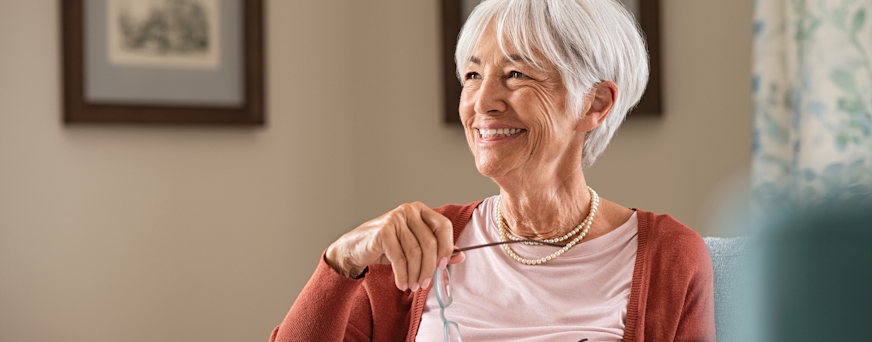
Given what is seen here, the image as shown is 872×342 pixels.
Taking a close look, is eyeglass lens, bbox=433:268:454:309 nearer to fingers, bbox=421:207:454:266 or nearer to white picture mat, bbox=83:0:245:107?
fingers, bbox=421:207:454:266

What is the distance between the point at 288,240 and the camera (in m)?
2.37

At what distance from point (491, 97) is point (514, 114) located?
0.17 feet

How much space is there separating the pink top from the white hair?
267 millimetres

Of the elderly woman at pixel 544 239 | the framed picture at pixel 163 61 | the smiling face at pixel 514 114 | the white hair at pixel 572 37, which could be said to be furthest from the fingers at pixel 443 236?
the framed picture at pixel 163 61

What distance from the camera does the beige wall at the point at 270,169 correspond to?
1897 millimetres

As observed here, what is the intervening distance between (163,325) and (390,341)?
101 centimetres

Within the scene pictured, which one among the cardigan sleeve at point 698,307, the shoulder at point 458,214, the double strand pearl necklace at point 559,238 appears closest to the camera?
the cardigan sleeve at point 698,307

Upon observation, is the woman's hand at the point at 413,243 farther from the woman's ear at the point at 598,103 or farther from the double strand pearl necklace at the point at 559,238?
the woman's ear at the point at 598,103

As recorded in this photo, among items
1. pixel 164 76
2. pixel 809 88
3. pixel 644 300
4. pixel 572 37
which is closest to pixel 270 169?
pixel 164 76

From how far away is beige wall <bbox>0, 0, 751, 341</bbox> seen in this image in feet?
6.23

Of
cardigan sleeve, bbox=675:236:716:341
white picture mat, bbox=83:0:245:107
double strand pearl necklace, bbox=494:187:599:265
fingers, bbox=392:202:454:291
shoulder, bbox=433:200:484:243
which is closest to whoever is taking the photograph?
fingers, bbox=392:202:454:291

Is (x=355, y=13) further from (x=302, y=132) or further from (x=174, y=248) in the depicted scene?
(x=174, y=248)

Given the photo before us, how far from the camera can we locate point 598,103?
138 cm

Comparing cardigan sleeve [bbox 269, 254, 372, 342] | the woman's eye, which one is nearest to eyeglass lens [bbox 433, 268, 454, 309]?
cardigan sleeve [bbox 269, 254, 372, 342]
